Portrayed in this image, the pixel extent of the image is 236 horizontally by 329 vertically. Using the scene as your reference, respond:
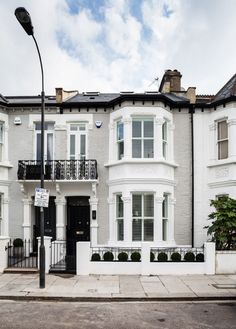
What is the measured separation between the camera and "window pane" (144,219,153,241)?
51.6ft

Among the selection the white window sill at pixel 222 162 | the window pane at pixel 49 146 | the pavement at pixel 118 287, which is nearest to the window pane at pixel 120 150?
the window pane at pixel 49 146

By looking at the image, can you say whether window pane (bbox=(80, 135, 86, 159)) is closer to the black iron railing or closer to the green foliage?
the black iron railing

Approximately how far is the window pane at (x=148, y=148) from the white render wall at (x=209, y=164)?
234 cm

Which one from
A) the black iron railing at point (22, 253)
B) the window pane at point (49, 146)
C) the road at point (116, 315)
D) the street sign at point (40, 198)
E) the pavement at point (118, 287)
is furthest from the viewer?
the window pane at point (49, 146)

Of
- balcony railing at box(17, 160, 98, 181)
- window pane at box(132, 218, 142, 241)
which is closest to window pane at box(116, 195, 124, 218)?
window pane at box(132, 218, 142, 241)

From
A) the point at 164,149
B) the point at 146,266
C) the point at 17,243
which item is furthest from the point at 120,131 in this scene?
the point at 17,243

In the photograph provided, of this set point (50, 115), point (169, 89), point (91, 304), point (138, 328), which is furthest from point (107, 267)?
point (169, 89)

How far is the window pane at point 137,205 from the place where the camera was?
15.8 meters

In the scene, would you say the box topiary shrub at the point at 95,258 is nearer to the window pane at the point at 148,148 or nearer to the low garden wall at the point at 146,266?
the low garden wall at the point at 146,266

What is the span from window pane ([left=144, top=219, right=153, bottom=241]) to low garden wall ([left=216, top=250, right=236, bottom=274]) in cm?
361

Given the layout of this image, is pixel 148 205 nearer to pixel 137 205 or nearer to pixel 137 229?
pixel 137 205

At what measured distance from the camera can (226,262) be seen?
12930 millimetres

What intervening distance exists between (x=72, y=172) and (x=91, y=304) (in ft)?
25.4

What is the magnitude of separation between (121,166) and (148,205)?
2.19 m
